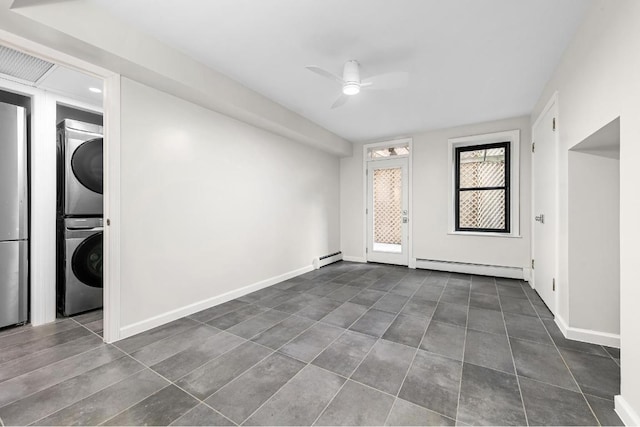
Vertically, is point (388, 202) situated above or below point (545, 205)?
above

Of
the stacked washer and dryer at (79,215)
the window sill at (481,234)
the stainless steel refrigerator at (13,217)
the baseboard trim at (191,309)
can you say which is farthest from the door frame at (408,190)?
Result: the stainless steel refrigerator at (13,217)

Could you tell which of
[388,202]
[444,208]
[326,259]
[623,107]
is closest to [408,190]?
[388,202]

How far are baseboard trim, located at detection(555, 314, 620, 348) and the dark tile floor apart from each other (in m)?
0.08

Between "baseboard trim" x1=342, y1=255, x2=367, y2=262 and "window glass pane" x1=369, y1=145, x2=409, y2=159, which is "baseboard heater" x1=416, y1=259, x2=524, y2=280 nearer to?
"baseboard trim" x1=342, y1=255, x2=367, y2=262

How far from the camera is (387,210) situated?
210 inches

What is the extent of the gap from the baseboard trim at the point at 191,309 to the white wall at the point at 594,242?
3.28 m

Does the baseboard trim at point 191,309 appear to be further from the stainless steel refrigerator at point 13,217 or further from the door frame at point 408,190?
the door frame at point 408,190

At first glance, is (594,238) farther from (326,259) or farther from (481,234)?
(326,259)

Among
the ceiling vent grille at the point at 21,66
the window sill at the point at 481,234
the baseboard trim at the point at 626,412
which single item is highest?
the ceiling vent grille at the point at 21,66

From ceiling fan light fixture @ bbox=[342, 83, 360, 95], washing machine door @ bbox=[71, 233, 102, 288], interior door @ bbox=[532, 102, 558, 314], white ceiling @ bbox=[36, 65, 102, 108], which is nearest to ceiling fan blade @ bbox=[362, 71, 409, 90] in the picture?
ceiling fan light fixture @ bbox=[342, 83, 360, 95]

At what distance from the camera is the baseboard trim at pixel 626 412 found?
4.31 feet

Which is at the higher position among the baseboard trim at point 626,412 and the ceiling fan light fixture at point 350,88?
the ceiling fan light fixture at point 350,88

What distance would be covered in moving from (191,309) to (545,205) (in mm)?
4068

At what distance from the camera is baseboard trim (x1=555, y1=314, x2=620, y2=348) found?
2.14 meters
